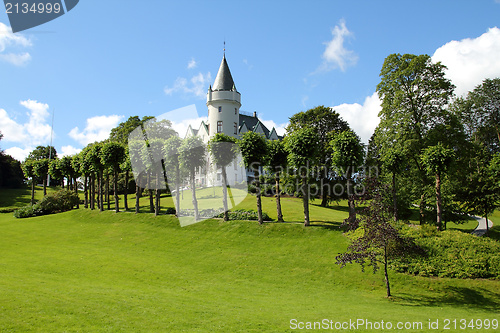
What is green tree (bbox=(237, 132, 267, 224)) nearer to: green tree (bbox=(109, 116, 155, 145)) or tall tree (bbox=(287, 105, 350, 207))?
tall tree (bbox=(287, 105, 350, 207))

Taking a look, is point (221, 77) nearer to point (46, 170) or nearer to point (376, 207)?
point (46, 170)

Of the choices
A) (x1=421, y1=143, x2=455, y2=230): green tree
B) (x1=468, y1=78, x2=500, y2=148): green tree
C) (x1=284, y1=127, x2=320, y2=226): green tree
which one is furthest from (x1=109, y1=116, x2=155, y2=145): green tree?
(x1=468, y1=78, x2=500, y2=148): green tree

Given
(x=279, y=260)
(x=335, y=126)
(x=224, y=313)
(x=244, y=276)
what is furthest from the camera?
(x=335, y=126)

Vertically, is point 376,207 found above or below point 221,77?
below

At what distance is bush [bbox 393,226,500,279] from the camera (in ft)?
71.7

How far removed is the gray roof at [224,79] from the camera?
2645 inches

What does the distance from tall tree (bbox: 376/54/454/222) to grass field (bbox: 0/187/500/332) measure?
15117 millimetres

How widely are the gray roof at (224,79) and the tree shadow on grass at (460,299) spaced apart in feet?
181

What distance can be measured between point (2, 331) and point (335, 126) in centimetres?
5068

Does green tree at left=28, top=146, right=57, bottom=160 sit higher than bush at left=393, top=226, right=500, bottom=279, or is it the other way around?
green tree at left=28, top=146, right=57, bottom=160

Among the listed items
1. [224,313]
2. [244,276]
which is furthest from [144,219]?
[224,313]

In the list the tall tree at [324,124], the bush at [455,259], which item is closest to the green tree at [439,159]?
the bush at [455,259]

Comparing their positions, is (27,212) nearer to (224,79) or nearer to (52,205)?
(52,205)

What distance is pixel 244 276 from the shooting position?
891 inches
